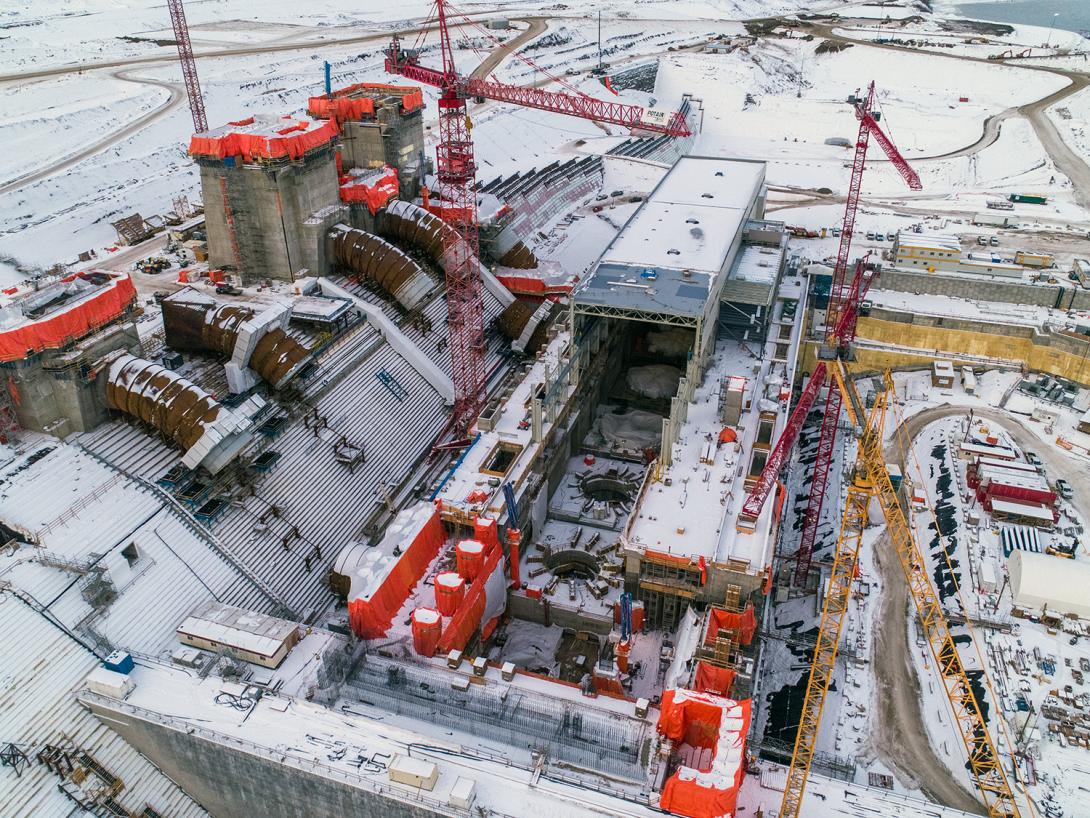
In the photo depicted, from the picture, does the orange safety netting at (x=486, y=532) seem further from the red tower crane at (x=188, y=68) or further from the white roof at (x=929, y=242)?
the red tower crane at (x=188, y=68)

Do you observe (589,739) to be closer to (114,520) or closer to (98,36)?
(114,520)

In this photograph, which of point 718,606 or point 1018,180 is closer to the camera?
point 718,606

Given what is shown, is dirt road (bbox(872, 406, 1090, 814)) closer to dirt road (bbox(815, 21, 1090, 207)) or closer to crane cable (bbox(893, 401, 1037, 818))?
crane cable (bbox(893, 401, 1037, 818))

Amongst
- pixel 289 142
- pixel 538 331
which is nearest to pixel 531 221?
pixel 538 331

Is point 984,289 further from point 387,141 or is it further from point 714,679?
point 714,679

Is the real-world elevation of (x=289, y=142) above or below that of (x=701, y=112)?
above

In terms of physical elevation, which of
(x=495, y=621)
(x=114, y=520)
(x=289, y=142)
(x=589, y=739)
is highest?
(x=289, y=142)

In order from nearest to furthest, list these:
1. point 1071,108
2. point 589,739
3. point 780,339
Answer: point 589,739, point 780,339, point 1071,108
